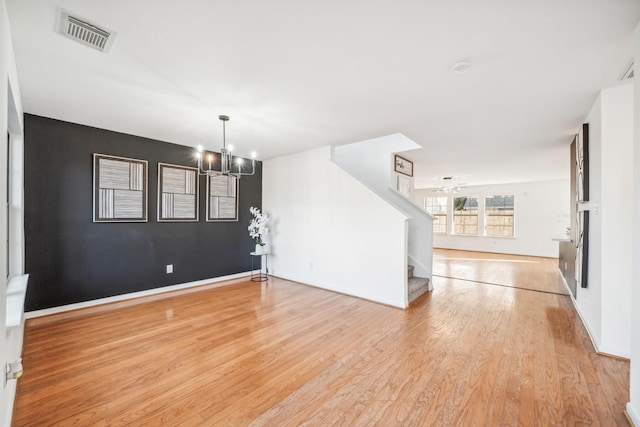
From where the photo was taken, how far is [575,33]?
1707 millimetres

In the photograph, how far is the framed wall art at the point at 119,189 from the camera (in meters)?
3.70

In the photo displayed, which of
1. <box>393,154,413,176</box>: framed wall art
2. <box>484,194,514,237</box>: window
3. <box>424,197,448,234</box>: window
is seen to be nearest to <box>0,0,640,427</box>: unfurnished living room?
<box>393,154,413,176</box>: framed wall art

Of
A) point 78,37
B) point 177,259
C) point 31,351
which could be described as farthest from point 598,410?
point 177,259

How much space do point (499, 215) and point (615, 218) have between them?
25.2 ft

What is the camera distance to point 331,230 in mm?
4621

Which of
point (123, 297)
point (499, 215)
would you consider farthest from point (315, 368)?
point (499, 215)

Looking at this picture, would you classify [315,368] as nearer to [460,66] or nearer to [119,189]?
[460,66]

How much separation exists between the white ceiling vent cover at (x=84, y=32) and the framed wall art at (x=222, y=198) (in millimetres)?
3020

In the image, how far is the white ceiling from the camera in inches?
61.4

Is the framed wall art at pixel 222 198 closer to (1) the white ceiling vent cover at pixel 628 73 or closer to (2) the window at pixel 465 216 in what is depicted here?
(1) the white ceiling vent cover at pixel 628 73

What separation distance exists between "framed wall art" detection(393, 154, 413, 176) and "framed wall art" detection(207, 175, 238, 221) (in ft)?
10.2

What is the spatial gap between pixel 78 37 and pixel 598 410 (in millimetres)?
4226

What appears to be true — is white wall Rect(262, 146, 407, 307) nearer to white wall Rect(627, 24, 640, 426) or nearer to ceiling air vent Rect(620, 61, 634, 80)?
white wall Rect(627, 24, 640, 426)

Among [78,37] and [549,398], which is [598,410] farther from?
[78,37]
